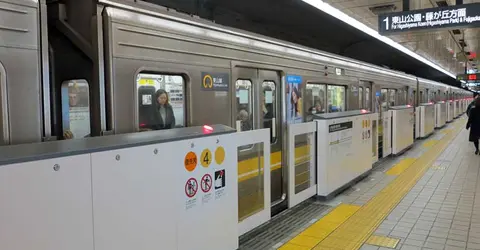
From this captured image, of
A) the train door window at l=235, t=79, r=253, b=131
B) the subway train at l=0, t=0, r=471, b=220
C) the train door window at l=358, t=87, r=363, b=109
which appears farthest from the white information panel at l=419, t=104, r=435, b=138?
the train door window at l=235, t=79, r=253, b=131

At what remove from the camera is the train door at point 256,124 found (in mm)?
4398

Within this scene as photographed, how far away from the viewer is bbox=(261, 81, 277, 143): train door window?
4.98 meters

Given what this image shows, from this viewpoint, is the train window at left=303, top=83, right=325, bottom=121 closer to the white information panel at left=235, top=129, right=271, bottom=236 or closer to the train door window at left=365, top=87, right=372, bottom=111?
the white information panel at left=235, top=129, right=271, bottom=236

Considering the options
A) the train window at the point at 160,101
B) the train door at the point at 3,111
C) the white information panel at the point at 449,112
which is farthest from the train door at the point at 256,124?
the white information panel at the point at 449,112

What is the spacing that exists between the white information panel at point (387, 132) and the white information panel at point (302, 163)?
172 inches

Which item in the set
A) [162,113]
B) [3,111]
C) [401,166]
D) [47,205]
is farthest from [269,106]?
[401,166]

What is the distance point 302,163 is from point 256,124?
4.22ft

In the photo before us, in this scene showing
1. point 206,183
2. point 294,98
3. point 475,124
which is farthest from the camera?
point 475,124

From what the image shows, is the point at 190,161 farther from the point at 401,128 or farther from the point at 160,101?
the point at 401,128

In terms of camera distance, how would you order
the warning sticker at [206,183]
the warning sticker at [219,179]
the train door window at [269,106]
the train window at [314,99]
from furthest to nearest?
the train window at [314,99] < the train door window at [269,106] < the warning sticker at [219,179] < the warning sticker at [206,183]

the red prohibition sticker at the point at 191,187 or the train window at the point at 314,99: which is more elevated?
the train window at the point at 314,99

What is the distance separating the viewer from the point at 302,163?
18.8ft

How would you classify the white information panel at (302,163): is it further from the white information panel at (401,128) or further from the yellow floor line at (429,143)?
the yellow floor line at (429,143)

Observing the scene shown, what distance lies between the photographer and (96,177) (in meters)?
2.17
